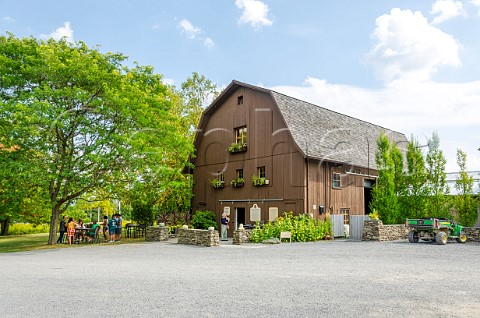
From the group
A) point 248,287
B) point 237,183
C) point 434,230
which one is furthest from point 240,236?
point 248,287

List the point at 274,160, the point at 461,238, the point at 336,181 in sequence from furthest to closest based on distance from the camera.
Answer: the point at 336,181
the point at 274,160
the point at 461,238

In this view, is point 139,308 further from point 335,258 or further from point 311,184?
point 311,184

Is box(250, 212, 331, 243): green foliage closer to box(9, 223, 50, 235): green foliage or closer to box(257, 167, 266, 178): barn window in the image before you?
box(257, 167, 266, 178): barn window

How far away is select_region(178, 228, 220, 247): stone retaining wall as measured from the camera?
778 inches

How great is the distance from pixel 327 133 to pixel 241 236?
1024cm

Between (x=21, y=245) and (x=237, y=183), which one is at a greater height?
(x=237, y=183)

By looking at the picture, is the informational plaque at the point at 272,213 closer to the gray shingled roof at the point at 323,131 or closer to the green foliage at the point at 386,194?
the gray shingled roof at the point at 323,131

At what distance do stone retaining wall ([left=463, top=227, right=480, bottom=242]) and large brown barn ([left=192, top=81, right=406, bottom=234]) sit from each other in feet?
22.1

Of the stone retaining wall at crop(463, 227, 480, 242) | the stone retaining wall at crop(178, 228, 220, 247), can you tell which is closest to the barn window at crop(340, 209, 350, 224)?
the stone retaining wall at crop(463, 227, 480, 242)

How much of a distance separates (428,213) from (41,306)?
22.8 meters

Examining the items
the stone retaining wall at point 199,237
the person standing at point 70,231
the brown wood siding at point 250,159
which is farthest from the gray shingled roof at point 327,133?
the person standing at point 70,231

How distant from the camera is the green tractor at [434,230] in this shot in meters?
20.4

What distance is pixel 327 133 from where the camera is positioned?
27422 mm

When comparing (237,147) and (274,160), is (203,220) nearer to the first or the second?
(237,147)
